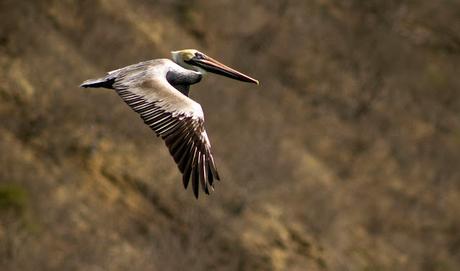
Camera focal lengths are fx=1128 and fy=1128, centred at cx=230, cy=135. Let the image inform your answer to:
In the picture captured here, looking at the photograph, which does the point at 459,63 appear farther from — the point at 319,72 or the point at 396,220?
the point at 396,220

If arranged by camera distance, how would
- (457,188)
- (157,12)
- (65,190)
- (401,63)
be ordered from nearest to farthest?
1. (65,190)
2. (157,12)
3. (457,188)
4. (401,63)

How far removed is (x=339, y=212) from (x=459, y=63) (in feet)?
54.4

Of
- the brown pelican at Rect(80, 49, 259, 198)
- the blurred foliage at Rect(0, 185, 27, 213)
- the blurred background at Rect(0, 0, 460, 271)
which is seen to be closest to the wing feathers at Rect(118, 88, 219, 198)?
the brown pelican at Rect(80, 49, 259, 198)

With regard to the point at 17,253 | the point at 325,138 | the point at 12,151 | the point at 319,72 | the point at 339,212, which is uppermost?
the point at 319,72

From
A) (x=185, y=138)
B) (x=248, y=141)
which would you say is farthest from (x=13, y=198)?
(x=185, y=138)

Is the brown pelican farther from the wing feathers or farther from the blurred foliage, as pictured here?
the blurred foliage

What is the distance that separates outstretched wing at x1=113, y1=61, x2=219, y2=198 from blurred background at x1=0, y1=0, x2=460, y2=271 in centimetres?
1633

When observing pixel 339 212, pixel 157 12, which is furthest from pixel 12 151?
pixel 339 212

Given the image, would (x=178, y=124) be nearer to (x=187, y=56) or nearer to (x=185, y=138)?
(x=185, y=138)

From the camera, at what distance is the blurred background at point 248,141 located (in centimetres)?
3303

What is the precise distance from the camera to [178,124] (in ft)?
46.9

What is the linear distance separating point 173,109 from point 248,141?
26167 mm

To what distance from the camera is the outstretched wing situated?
14016 mm

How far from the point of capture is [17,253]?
3048 cm
